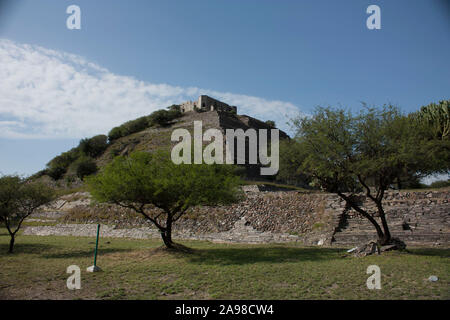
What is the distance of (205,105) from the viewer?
7912cm

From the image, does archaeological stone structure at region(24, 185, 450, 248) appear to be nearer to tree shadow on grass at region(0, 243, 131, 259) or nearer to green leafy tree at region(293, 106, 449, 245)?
green leafy tree at region(293, 106, 449, 245)

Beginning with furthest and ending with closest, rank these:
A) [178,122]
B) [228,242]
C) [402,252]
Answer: [178,122], [228,242], [402,252]

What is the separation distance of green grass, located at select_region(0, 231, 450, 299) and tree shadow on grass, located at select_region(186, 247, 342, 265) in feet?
0.14

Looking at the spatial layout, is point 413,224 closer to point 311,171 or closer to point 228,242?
point 311,171

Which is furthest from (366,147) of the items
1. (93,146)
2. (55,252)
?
(93,146)

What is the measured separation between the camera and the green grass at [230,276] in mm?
7828

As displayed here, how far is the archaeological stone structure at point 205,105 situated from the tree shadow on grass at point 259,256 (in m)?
63.4

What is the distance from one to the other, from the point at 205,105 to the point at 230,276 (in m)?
72.2

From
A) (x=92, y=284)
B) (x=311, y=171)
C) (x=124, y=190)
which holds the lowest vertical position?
(x=92, y=284)

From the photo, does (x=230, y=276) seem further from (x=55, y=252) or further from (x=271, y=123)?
(x=271, y=123)

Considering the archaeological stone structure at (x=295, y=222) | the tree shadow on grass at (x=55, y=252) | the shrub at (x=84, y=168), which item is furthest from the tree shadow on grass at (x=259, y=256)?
the shrub at (x=84, y=168)
